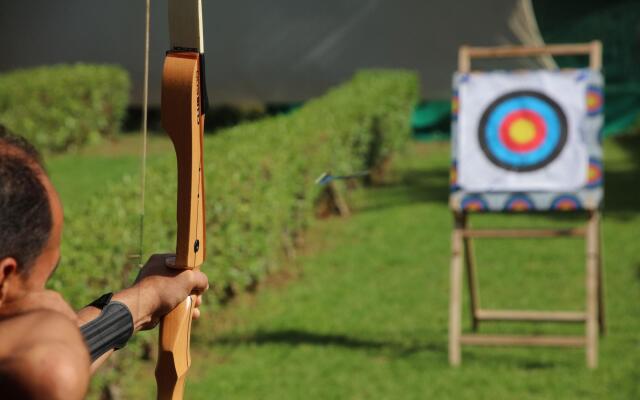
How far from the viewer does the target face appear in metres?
6.18

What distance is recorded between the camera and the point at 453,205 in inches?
238

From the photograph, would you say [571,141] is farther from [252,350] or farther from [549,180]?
[252,350]

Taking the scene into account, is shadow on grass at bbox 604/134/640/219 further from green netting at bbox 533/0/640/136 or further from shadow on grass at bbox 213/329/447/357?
shadow on grass at bbox 213/329/447/357

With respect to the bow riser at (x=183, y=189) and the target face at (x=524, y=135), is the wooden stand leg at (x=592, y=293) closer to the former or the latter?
the target face at (x=524, y=135)

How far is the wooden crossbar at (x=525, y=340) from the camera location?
19.3ft

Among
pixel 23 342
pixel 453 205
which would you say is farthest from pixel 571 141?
pixel 23 342

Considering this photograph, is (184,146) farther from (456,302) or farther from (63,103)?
(63,103)

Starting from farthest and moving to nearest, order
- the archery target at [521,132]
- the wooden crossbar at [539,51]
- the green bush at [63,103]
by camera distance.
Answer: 1. the green bush at [63,103]
2. the archery target at [521,132]
3. the wooden crossbar at [539,51]

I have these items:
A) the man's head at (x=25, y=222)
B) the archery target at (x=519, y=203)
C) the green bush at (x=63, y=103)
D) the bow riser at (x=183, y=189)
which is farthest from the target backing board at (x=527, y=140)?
the green bush at (x=63, y=103)

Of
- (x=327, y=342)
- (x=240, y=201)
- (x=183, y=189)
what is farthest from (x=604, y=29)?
(x=183, y=189)

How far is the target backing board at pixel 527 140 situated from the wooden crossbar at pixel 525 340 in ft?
2.13

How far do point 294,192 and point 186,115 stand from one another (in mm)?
5869

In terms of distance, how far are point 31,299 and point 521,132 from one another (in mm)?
5093

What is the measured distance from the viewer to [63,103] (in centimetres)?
1424
